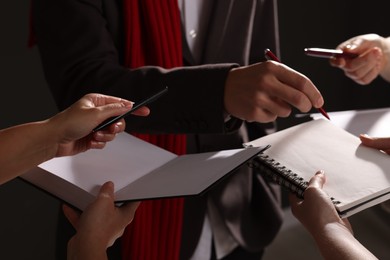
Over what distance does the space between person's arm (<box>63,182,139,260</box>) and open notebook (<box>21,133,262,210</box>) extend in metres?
0.02

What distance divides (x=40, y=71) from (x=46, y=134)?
937 mm

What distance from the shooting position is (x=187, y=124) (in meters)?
1.04

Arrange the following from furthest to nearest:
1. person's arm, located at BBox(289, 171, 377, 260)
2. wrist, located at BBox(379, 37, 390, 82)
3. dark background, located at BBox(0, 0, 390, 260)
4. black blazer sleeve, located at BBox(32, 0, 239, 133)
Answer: dark background, located at BBox(0, 0, 390, 260), wrist, located at BBox(379, 37, 390, 82), black blazer sleeve, located at BBox(32, 0, 239, 133), person's arm, located at BBox(289, 171, 377, 260)

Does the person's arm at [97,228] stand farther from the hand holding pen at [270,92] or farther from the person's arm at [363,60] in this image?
the person's arm at [363,60]

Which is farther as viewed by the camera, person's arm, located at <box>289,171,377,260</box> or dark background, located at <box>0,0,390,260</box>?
dark background, located at <box>0,0,390,260</box>

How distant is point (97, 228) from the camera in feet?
2.72

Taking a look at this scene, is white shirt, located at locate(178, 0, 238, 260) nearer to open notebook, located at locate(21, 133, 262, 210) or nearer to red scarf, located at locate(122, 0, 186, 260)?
red scarf, located at locate(122, 0, 186, 260)

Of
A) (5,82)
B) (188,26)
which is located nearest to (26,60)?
(5,82)

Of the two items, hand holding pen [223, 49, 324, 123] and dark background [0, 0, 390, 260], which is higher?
hand holding pen [223, 49, 324, 123]

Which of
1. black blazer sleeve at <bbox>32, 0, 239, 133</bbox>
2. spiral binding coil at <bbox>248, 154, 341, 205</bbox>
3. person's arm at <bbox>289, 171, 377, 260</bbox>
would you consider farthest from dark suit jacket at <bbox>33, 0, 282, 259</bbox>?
person's arm at <bbox>289, 171, 377, 260</bbox>

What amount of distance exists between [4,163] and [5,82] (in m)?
0.93

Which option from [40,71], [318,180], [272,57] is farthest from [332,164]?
[40,71]

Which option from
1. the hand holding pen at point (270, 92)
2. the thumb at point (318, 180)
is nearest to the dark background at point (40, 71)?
the hand holding pen at point (270, 92)

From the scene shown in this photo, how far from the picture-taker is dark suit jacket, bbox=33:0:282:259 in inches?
40.1
